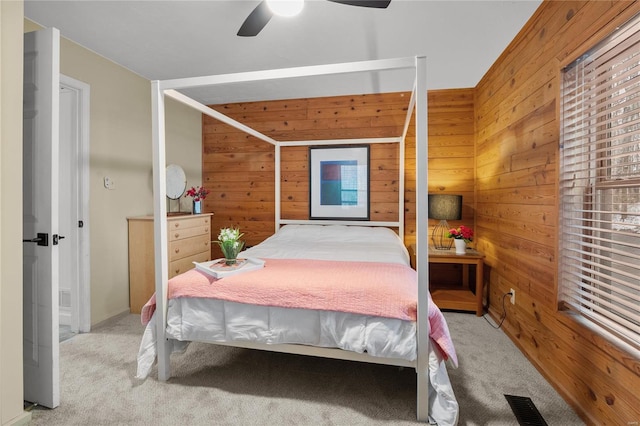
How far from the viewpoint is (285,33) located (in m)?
2.38

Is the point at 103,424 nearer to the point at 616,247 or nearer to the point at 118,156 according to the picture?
the point at 118,156

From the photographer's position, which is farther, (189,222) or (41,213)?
(189,222)

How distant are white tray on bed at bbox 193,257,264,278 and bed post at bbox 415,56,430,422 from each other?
99 centimetres

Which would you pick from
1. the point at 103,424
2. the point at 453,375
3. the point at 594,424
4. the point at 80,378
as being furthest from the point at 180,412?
the point at 594,424

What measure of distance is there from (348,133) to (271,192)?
1211 millimetres

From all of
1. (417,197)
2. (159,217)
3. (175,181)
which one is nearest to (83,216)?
(175,181)

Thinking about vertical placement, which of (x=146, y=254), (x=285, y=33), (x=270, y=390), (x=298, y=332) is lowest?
(x=270, y=390)

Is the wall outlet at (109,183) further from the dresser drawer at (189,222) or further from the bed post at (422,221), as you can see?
the bed post at (422,221)

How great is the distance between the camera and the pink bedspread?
60.9 inches

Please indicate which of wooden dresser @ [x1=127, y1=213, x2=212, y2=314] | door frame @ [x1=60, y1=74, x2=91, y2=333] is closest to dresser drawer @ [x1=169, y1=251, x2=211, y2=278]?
wooden dresser @ [x1=127, y1=213, x2=212, y2=314]

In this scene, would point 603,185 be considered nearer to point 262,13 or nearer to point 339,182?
point 262,13

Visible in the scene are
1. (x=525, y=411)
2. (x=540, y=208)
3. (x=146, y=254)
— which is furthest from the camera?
(x=146, y=254)

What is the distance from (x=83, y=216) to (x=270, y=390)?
215 centimetres

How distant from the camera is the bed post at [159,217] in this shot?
180cm
